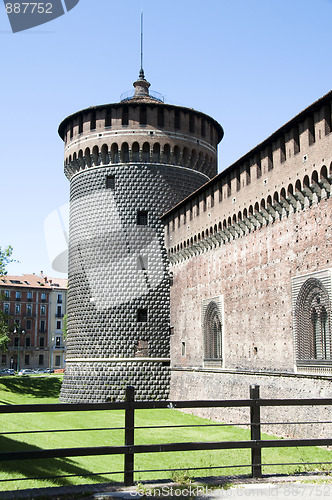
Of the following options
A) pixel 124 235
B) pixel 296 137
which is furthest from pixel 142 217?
pixel 296 137

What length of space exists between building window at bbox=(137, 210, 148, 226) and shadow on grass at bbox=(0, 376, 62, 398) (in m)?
12.7

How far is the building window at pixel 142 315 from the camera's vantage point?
2498 centimetres

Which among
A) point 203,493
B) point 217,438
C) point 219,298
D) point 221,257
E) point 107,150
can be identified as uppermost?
point 107,150

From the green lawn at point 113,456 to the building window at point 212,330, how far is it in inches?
103

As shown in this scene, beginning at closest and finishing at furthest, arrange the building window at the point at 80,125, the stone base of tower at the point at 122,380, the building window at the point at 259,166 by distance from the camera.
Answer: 1. the building window at the point at 259,166
2. the stone base of tower at the point at 122,380
3. the building window at the point at 80,125

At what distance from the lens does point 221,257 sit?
20.6m

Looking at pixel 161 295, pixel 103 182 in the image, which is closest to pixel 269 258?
pixel 161 295

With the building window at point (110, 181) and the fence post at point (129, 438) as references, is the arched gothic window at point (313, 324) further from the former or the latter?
the building window at point (110, 181)

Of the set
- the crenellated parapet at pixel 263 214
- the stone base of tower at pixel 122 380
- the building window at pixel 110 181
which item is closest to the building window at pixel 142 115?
the building window at pixel 110 181

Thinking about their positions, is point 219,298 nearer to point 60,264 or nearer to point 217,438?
point 217,438

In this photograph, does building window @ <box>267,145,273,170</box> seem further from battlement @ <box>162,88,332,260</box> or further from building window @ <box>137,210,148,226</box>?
building window @ <box>137,210,148,226</box>

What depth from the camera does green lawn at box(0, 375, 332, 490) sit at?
30.9 feet

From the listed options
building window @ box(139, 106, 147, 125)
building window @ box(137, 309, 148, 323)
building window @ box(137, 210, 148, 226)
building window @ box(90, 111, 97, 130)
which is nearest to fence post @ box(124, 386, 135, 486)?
building window @ box(137, 309, 148, 323)

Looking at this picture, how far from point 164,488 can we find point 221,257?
611 inches
